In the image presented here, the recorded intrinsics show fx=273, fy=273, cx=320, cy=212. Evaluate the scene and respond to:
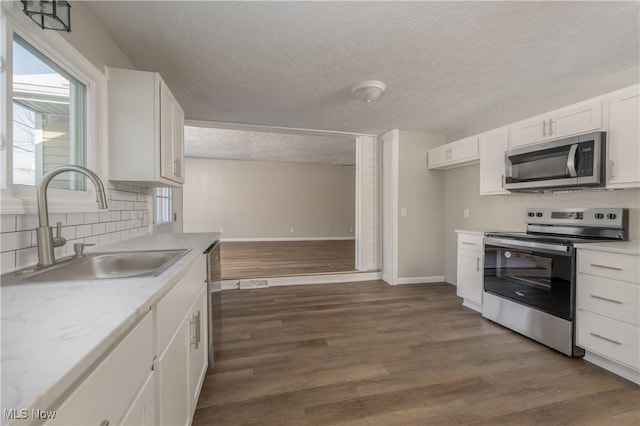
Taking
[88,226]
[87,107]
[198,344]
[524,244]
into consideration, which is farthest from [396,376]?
[87,107]

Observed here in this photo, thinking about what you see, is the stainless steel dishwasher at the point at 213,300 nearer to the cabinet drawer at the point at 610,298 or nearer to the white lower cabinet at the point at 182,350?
the white lower cabinet at the point at 182,350

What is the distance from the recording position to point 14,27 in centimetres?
112

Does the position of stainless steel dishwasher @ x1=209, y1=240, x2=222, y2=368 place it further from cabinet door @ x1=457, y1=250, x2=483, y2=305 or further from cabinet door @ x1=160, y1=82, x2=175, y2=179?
cabinet door @ x1=457, y1=250, x2=483, y2=305

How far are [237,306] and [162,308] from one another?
2.30 m

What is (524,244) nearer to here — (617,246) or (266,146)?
(617,246)

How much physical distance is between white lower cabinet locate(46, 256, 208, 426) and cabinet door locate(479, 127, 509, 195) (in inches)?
118

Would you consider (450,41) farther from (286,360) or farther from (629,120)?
(286,360)

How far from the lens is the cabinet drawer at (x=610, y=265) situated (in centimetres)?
176

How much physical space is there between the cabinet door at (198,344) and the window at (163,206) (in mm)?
1936

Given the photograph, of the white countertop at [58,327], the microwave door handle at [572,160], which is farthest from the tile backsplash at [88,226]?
the microwave door handle at [572,160]

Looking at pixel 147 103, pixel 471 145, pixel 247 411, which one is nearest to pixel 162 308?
pixel 247 411

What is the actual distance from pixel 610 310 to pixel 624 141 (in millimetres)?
1199

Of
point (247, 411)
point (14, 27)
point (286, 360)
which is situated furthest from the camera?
point (286, 360)

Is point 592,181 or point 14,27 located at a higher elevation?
point 14,27
